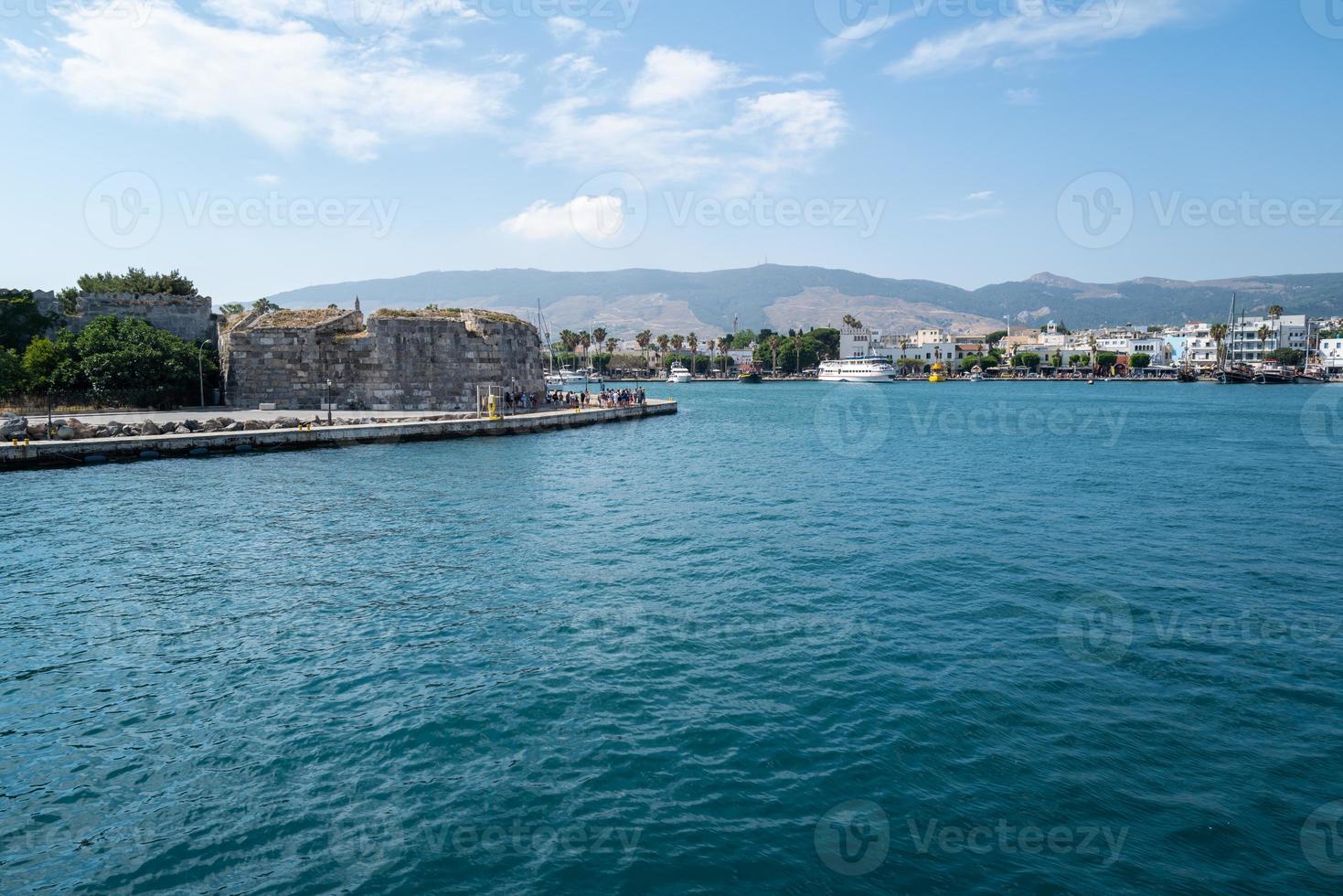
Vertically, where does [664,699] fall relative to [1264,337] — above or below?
below

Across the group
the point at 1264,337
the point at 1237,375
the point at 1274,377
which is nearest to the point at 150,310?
the point at 1237,375

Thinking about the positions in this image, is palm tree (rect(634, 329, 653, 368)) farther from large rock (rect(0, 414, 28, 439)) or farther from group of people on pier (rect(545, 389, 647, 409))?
large rock (rect(0, 414, 28, 439))

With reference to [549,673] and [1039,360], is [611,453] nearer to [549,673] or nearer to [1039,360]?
[549,673]

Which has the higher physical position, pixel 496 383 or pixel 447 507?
pixel 496 383

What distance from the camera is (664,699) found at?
9.60 metres

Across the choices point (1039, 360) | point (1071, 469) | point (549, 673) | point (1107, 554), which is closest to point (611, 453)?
point (1071, 469)

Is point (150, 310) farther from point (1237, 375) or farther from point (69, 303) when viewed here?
point (1237, 375)

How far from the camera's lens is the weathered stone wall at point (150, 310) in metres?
41.7

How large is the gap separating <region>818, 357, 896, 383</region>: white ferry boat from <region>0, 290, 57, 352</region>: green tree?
124m

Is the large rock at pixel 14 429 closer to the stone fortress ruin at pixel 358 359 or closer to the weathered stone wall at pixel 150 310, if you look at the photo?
the stone fortress ruin at pixel 358 359

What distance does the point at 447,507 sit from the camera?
70.9ft

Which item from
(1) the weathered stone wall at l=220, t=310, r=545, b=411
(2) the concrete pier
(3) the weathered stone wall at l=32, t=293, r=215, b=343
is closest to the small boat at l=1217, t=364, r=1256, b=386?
(2) the concrete pier

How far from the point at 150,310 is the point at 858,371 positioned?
395ft

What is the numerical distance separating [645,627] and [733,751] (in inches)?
154
